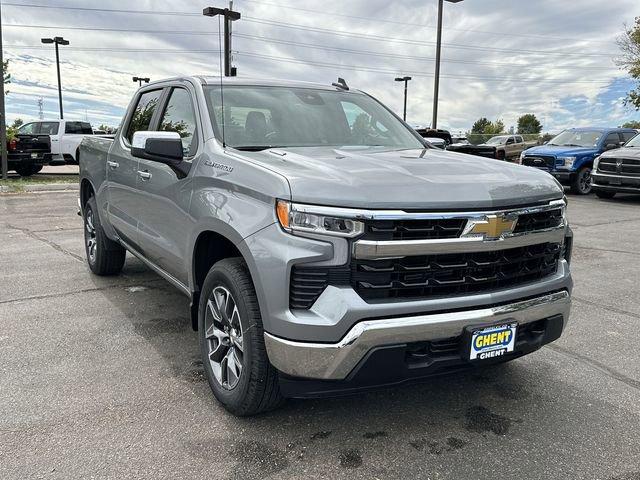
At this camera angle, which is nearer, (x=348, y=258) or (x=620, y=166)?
(x=348, y=258)

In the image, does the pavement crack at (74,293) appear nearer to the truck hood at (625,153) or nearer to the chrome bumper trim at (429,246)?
the chrome bumper trim at (429,246)

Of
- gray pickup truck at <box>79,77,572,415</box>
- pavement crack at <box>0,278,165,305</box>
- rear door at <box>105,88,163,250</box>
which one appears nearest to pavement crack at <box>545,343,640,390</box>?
gray pickup truck at <box>79,77,572,415</box>

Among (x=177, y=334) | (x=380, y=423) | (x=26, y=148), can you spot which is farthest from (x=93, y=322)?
(x=26, y=148)

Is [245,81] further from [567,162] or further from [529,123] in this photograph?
[529,123]

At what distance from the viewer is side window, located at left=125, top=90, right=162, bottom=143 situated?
15.1 ft

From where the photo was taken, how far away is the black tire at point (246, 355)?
8.79ft

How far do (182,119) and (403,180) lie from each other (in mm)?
1998

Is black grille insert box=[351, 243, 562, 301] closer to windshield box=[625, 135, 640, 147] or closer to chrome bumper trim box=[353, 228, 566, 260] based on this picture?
chrome bumper trim box=[353, 228, 566, 260]

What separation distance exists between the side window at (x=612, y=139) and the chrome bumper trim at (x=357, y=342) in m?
15.3

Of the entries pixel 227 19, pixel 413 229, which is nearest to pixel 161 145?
pixel 413 229

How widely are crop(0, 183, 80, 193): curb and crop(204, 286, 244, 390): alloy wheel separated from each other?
12.4m

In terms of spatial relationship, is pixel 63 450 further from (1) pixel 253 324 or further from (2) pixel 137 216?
(2) pixel 137 216

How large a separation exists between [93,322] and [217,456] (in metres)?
2.27

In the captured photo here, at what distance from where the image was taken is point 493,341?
2.68 meters
